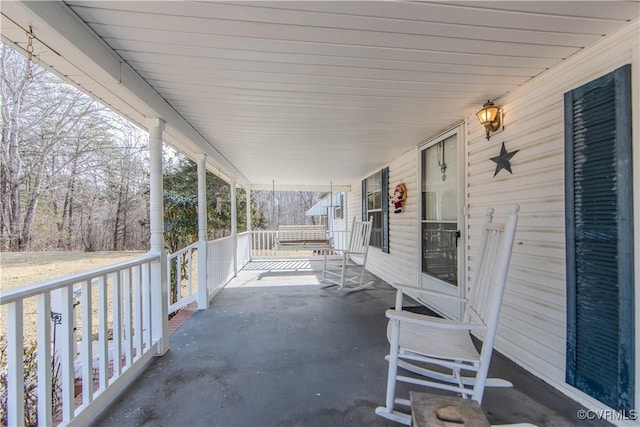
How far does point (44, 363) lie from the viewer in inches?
55.1

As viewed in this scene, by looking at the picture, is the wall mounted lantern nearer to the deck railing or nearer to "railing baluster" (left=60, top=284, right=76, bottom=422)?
the deck railing

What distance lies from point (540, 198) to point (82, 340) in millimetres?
3199

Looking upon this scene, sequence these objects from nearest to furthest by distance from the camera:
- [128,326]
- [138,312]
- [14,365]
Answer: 1. [14,365]
2. [128,326]
3. [138,312]

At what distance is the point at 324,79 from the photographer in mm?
2121

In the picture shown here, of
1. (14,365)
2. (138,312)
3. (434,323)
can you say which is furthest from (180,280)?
(434,323)

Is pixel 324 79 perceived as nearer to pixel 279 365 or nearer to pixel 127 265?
pixel 127 265

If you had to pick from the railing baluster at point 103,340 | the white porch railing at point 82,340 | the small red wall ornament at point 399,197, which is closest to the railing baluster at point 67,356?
the white porch railing at point 82,340

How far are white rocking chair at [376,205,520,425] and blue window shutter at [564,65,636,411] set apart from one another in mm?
533

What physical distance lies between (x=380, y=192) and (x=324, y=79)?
4197 mm

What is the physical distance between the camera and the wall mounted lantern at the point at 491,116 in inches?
100

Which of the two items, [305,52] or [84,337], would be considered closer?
[84,337]

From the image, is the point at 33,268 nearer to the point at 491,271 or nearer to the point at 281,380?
the point at 281,380

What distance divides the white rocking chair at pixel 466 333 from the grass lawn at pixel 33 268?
454cm

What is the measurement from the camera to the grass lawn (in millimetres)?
4672
